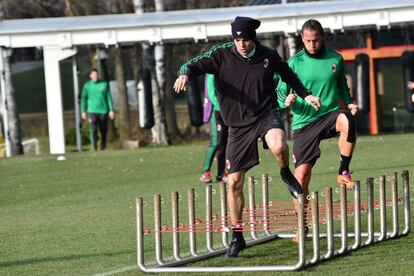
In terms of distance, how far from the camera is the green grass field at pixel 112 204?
10898 mm

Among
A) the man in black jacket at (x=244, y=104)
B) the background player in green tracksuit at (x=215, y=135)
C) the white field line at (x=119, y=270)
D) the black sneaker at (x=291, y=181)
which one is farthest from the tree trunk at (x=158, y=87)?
the white field line at (x=119, y=270)

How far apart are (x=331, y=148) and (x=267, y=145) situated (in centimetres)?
1452

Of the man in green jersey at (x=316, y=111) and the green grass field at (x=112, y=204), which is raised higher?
the man in green jersey at (x=316, y=111)

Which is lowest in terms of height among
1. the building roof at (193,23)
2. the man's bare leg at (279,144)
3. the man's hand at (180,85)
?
the man's bare leg at (279,144)

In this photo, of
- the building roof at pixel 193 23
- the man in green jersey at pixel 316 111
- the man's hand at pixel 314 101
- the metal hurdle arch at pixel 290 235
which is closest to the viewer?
the metal hurdle arch at pixel 290 235

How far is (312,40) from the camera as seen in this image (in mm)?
12133

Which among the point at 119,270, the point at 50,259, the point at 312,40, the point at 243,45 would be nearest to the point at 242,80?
the point at 243,45

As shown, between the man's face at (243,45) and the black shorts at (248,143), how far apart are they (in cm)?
61

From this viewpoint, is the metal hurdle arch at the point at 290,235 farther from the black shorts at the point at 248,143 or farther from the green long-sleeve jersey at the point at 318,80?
the green long-sleeve jersey at the point at 318,80

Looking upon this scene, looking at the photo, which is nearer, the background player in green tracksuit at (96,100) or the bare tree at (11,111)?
the background player in green tracksuit at (96,100)

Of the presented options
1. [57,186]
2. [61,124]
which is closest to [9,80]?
[61,124]

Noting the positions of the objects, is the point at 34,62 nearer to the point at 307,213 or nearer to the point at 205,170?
the point at 205,170

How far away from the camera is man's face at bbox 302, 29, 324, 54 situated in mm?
12039

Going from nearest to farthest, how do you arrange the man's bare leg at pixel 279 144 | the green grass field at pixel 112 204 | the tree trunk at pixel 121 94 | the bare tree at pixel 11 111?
the green grass field at pixel 112 204
the man's bare leg at pixel 279 144
the bare tree at pixel 11 111
the tree trunk at pixel 121 94
